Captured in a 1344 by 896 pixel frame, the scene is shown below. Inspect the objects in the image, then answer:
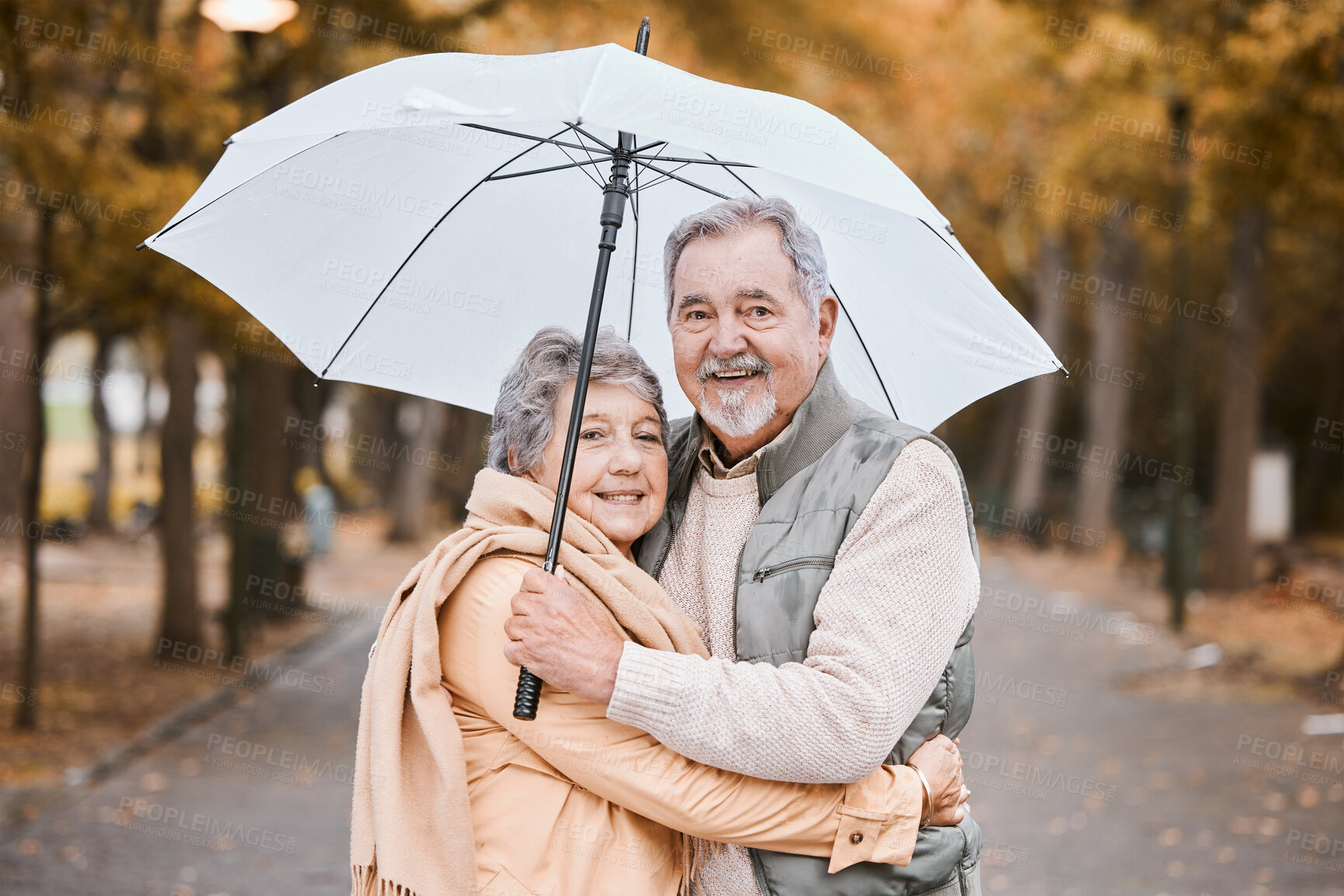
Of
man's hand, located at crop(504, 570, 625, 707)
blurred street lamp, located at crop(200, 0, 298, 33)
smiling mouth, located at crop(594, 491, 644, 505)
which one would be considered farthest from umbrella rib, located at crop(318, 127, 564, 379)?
blurred street lamp, located at crop(200, 0, 298, 33)

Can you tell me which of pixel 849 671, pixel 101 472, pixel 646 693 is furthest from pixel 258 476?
pixel 101 472

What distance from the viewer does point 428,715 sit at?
8.92 feet

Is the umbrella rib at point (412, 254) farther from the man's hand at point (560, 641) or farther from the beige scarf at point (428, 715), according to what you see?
the man's hand at point (560, 641)

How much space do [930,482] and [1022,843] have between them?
19.1 feet

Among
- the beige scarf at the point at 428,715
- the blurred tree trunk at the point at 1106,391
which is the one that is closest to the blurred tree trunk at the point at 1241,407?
the blurred tree trunk at the point at 1106,391

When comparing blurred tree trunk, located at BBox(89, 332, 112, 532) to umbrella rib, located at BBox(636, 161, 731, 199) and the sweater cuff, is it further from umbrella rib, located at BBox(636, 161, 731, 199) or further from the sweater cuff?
the sweater cuff

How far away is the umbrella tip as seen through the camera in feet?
10.5

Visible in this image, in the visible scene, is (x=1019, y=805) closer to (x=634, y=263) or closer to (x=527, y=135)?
(x=634, y=263)

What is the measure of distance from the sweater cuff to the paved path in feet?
15.9

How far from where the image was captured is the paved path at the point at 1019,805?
7113 mm

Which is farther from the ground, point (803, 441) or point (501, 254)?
point (501, 254)

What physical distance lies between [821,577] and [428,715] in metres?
0.86

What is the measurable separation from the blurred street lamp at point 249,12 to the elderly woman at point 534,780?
7.69m

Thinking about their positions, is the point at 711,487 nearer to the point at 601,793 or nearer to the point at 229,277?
the point at 601,793
